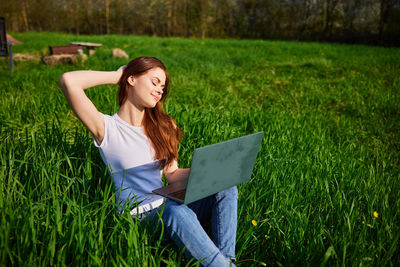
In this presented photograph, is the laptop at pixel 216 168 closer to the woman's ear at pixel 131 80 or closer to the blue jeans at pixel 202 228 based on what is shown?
the blue jeans at pixel 202 228

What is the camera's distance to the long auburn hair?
172 cm

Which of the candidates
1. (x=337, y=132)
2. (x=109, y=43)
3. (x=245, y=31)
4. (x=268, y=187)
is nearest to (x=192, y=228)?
(x=268, y=187)

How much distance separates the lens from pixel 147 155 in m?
1.73

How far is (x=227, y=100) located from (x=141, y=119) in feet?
10.1

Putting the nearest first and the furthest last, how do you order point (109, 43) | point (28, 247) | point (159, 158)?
point (28, 247) → point (159, 158) → point (109, 43)

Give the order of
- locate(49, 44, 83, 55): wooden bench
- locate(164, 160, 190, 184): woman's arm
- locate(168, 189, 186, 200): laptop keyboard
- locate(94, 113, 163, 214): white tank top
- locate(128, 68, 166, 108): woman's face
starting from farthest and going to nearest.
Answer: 1. locate(49, 44, 83, 55): wooden bench
2. locate(164, 160, 190, 184): woman's arm
3. locate(128, 68, 166, 108): woman's face
4. locate(94, 113, 163, 214): white tank top
5. locate(168, 189, 186, 200): laptop keyboard

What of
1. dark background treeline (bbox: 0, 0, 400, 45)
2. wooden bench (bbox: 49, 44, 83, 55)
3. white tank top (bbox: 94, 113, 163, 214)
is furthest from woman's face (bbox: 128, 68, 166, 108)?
dark background treeline (bbox: 0, 0, 400, 45)

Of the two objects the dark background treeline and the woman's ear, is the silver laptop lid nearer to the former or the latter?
the woman's ear

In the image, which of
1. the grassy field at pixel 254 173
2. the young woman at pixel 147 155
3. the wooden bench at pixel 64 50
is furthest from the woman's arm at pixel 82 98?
the wooden bench at pixel 64 50

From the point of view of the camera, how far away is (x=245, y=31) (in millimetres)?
25188

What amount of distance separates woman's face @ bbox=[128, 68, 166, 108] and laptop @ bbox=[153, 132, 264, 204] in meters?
0.51

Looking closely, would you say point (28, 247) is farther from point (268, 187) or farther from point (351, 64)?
point (351, 64)

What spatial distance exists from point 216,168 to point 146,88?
2.11 feet

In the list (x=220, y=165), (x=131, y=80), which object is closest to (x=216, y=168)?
(x=220, y=165)
